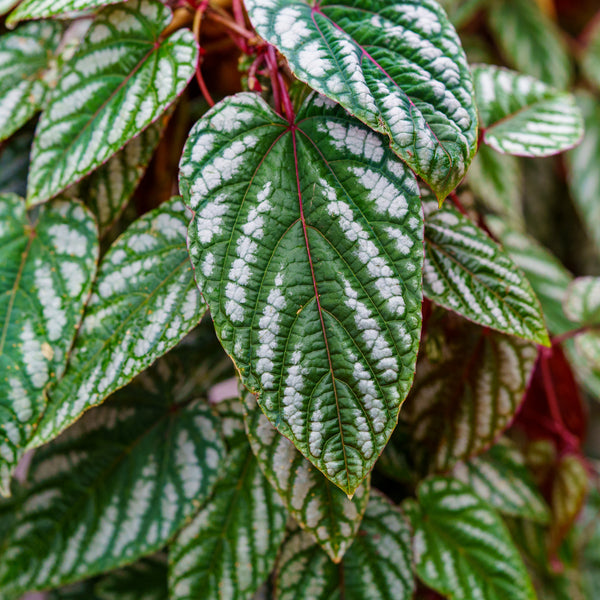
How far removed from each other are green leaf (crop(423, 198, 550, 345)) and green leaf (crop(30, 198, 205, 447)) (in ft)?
0.93

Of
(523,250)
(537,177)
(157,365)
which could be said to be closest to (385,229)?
(157,365)

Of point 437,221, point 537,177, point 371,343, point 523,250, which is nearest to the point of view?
point 371,343

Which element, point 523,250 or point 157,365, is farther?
point 523,250

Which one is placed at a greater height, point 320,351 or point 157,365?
point 157,365

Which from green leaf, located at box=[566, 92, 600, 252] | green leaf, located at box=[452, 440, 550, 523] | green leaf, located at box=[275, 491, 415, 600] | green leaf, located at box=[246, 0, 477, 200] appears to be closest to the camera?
green leaf, located at box=[246, 0, 477, 200]

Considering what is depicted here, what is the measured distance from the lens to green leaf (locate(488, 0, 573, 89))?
1.37 m

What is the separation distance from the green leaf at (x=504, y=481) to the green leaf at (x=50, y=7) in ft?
2.62

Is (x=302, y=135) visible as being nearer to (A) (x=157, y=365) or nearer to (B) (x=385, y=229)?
(B) (x=385, y=229)

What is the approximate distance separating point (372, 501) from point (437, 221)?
39 cm

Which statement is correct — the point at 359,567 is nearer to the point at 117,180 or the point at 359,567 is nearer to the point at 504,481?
the point at 504,481

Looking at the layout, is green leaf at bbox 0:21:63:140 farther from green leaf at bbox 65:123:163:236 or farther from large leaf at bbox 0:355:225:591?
large leaf at bbox 0:355:225:591

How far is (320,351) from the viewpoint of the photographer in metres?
0.46

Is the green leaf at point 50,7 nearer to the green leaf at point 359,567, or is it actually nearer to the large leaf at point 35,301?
A: the large leaf at point 35,301

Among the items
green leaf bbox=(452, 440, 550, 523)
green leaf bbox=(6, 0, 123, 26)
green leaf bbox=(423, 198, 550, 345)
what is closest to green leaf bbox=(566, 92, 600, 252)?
green leaf bbox=(452, 440, 550, 523)
